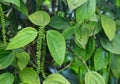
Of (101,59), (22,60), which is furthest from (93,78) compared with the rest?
(22,60)

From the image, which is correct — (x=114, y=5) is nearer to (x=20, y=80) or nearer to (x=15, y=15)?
(x=15, y=15)

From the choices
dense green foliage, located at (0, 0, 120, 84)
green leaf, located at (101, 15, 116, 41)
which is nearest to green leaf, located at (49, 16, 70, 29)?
dense green foliage, located at (0, 0, 120, 84)

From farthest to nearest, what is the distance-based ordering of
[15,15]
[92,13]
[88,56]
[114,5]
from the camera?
[114,5]
[15,15]
[88,56]
[92,13]

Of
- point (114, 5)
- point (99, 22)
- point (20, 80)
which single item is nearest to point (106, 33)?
point (99, 22)

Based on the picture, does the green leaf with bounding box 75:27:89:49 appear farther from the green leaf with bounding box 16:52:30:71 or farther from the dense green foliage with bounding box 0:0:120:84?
the green leaf with bounding box 16:52:30:71

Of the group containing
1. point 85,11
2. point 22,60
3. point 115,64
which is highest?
point 85,11

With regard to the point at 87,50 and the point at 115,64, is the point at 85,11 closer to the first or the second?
the point at 87,50

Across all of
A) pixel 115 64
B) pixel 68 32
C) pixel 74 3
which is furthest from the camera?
pixel 115 64
